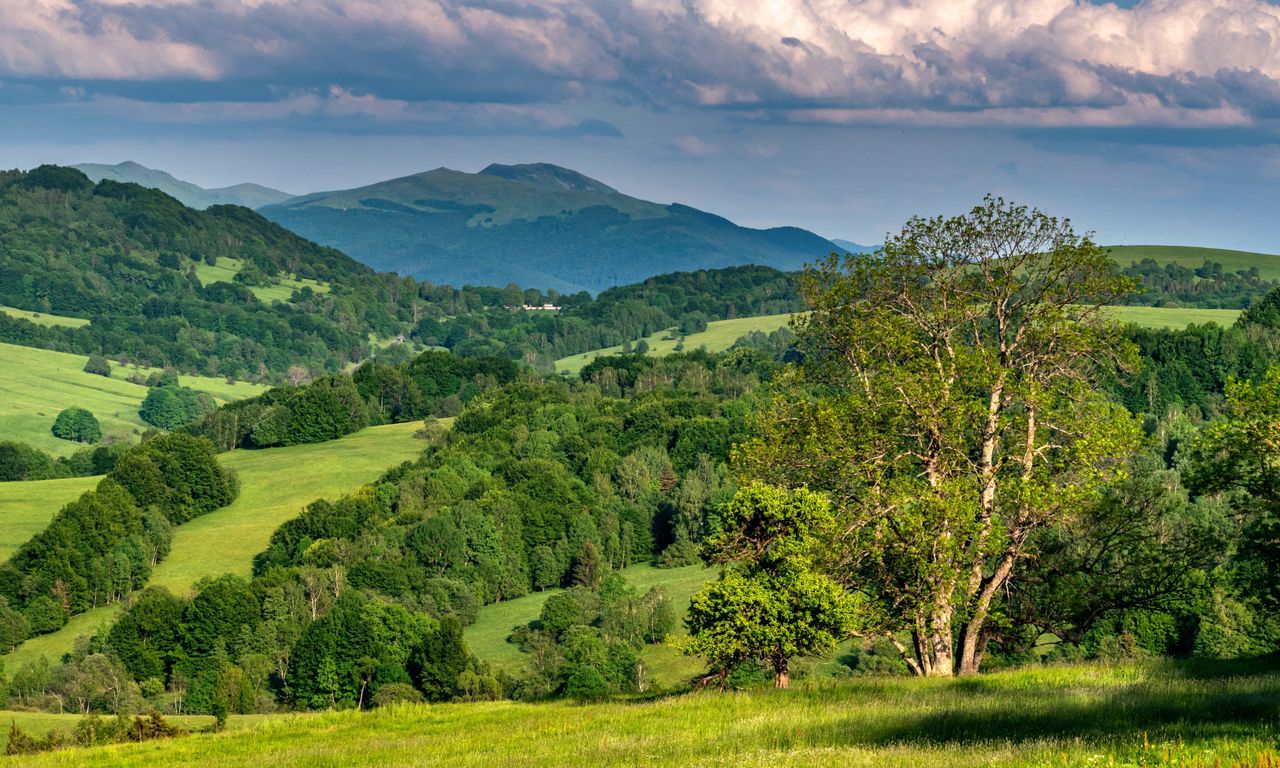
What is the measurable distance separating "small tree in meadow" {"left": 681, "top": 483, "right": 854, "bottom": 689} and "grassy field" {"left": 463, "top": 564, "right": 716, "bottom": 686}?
51185 mm

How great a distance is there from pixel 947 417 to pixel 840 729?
1380 centimetres

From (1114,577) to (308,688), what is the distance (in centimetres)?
8105

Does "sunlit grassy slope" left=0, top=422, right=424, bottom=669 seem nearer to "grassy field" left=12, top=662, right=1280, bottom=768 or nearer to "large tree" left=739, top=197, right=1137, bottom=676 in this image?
"grassy field" left=12, top=662, right=1280, bottom=768

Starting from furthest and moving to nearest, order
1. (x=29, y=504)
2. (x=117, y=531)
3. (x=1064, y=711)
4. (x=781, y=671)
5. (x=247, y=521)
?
(x=247, y=521)
(x=29, y=504)
(x=117, y=531)
(x=781, y=671)
(x=1064, y=711)

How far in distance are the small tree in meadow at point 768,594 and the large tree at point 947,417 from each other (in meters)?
1.01

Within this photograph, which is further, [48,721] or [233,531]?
[233,531]

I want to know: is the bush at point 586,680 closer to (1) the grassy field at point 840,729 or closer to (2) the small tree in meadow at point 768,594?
(2) the small tree in meadow at point 768,594

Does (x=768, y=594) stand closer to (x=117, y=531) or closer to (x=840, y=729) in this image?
(x=840, y=729)

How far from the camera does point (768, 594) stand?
42.3 metres

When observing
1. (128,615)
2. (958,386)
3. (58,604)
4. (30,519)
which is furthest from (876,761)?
(30,519)

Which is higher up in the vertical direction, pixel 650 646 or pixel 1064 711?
pixel 1064 711

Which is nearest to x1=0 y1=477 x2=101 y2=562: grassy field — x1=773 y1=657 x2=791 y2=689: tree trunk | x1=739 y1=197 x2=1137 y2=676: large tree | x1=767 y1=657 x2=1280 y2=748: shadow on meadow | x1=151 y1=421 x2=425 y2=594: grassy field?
x1=151 y1=421 x2=425 y2=594: grassy field

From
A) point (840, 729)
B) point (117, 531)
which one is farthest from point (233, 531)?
point (840, 729)

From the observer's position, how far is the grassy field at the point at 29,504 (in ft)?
508
